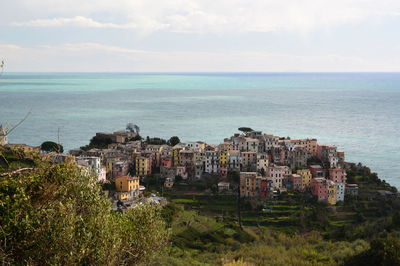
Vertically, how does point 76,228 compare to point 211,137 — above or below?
above

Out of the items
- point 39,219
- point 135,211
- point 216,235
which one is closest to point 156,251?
point 135,211

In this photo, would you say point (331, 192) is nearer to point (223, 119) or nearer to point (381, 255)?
point (381, 255)

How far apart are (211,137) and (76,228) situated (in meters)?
42.5

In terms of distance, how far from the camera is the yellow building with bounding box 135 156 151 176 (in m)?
31.8

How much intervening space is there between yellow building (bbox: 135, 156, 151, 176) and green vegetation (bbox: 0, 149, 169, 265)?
916 inches

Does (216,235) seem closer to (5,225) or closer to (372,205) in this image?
(372,205)

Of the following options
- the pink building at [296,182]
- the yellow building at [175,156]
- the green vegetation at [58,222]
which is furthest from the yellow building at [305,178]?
the green vegetation at [58,222]

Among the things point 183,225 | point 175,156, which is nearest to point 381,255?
point 183,225

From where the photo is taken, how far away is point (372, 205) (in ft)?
91.4

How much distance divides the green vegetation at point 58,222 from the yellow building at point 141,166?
76.4 ft

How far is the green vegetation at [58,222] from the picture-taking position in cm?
662

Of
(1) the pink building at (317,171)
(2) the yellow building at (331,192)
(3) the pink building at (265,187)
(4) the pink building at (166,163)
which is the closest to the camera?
(2) the yellow building at (331,192)

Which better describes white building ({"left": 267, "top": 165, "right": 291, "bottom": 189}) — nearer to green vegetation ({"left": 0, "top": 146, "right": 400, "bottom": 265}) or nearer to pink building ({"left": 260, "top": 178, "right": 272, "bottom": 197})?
pink building ({"left": 260, "top": 178, "right": 272, "bottom": 197})

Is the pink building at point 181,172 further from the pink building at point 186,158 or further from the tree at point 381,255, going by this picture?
the tree at point 381,255
